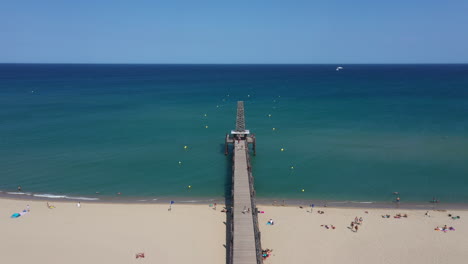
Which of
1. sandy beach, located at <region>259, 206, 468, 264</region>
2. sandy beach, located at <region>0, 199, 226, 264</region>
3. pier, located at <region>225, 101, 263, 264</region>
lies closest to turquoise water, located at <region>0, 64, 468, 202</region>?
pier, located at <region>225, 101, 263, 264</region>

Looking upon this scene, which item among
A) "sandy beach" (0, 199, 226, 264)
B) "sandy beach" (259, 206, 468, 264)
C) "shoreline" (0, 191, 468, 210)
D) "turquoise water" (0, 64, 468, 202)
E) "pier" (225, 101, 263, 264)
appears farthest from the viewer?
"turquoise water" (0, 64, 468, 202)

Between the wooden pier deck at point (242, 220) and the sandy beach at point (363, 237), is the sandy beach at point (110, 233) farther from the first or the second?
the sandy beach at point (363, 237)

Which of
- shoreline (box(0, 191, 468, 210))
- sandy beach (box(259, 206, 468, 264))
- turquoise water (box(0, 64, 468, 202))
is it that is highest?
turquoise water (box(0, 64, 468, 202))

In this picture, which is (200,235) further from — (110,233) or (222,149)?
(222,149)

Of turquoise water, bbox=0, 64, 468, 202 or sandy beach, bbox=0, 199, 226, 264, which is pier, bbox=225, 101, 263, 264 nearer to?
sandy beach, bbox=0, 199, 226, 264

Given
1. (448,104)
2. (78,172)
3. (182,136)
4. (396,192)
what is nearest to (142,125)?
(182,136)

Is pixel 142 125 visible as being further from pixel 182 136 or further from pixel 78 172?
pixel 78 172

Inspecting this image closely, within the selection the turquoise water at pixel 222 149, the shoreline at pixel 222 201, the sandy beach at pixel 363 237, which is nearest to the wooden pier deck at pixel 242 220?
the sandy beach at pixel 363 237
